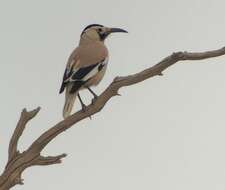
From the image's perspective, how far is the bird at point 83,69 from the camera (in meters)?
8.74

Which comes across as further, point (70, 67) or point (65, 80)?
point (70, 67)

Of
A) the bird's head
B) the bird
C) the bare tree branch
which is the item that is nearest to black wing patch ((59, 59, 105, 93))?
the bird

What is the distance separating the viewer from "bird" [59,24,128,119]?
874cm

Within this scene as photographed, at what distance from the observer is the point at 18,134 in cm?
787

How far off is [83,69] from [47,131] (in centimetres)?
139

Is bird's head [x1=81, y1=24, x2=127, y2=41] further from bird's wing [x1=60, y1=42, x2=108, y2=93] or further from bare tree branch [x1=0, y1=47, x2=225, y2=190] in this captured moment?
bare tree branch [x1=0, y1=47, x2=225, y2=190]

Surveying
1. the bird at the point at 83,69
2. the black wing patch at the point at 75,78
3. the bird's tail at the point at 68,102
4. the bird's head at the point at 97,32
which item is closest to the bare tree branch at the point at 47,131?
the bird at the point at 83,69

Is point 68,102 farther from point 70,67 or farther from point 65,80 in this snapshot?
point 70,67

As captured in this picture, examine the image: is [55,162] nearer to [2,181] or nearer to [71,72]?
[2,181]

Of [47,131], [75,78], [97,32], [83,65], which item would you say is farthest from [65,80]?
[97,32]

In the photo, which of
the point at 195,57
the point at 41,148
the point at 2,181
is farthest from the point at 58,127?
the point at 195,57

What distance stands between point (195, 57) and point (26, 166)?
2.35 metres

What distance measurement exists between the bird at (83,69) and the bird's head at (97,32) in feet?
0.38

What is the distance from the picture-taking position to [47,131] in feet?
25.6
